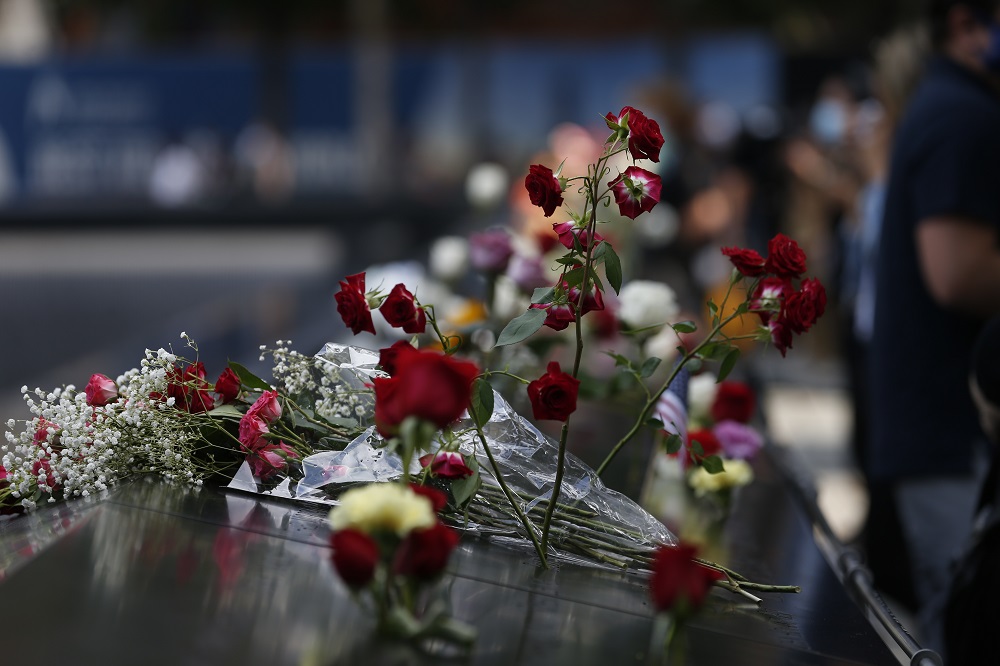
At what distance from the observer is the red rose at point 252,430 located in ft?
5.32

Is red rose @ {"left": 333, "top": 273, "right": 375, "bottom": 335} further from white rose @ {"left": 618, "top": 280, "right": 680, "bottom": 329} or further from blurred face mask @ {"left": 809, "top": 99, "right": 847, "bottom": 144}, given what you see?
blurred face mask @ {"left": 809, "top": 99, "right": 847, "bottom": 144}

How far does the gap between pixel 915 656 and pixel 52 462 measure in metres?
1.19

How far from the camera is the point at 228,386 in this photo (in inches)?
69.4

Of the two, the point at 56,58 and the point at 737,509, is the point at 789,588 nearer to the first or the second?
the point at 737,509

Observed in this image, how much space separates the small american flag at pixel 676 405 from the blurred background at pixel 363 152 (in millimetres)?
1665

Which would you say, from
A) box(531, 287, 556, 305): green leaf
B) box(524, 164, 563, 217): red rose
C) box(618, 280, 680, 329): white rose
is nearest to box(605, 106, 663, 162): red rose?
box(524, 164, 563, 217): red rose

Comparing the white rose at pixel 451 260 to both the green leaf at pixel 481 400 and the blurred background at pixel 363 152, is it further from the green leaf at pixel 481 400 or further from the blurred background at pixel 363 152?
the green leaf at pixel 481 400

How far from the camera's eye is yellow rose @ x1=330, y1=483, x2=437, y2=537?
110cm

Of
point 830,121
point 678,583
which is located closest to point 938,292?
point 678,583

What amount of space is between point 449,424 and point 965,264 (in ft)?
5.26

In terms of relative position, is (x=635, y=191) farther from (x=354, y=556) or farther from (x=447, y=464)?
(x=354, y=556)

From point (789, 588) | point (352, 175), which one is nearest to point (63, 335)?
point (789, 588)

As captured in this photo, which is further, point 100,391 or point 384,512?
point 100,391

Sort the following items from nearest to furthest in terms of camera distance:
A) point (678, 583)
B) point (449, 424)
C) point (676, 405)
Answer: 1. point (678, 583)
2. point (449, 424)
3. point (676, 405)
